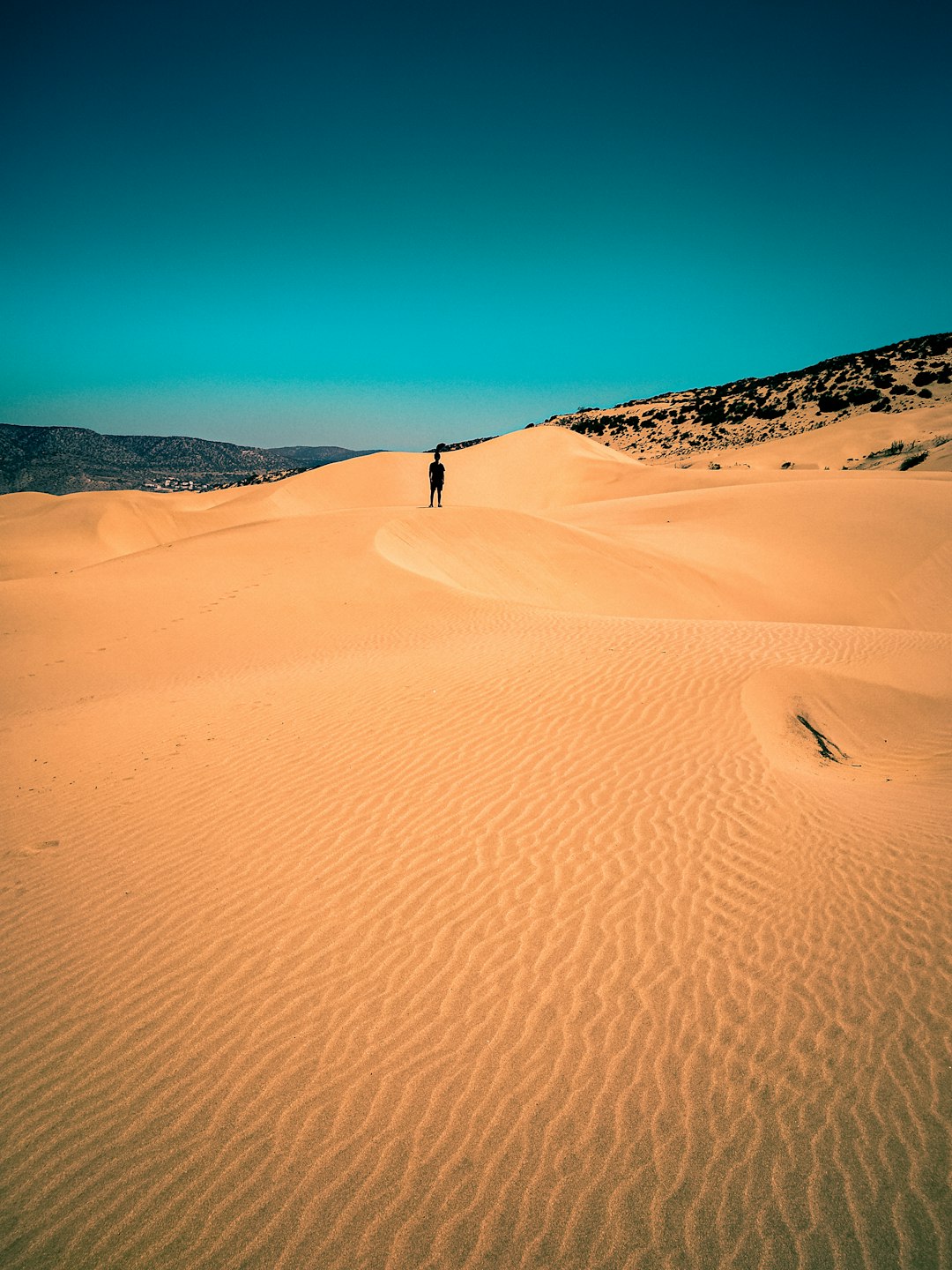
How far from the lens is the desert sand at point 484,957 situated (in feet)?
8.45

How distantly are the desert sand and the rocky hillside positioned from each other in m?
44.4

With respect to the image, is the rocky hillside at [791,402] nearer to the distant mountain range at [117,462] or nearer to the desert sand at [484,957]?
the distant mountain range at [117,462]

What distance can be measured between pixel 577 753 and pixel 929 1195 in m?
3.97

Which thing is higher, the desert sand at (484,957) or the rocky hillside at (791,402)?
the rocky hillside at (791,402)

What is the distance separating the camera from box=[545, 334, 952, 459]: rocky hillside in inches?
1793

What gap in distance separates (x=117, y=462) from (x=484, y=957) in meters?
113

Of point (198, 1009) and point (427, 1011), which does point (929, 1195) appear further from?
point (198, 1009)

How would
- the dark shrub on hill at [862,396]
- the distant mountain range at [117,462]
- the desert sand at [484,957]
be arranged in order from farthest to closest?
1. the distant mountain range at [117,462]
2. the dark shrub on hill at [862,396]
3. the desert sand at [484,957]

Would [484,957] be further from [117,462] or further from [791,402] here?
[117,462]

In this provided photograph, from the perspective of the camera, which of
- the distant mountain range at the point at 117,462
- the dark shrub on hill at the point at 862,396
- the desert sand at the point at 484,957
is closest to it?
the desert sand at the point at 484,957

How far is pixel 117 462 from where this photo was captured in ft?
321

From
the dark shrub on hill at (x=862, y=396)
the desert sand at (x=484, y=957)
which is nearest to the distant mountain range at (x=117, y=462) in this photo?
the dark shrub on hill at (x=862, y=396)

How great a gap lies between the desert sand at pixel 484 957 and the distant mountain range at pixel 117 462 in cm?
5902

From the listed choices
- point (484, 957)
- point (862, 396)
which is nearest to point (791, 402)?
point (862, 396)
